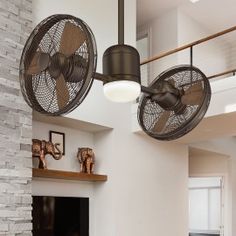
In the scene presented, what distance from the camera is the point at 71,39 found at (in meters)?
1.94

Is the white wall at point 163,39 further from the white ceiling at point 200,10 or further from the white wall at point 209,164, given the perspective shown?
the white wall at point 209,164

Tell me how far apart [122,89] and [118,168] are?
12.1ft

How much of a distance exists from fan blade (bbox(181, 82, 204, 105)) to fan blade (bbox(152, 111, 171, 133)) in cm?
13

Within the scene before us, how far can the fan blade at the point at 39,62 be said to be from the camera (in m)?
2.00

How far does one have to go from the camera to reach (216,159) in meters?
8.55

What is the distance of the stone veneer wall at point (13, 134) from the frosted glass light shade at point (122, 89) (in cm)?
234

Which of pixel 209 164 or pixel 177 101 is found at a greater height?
pixel 177 101

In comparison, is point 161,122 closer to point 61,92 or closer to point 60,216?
point 61,92

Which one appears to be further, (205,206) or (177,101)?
(205,206)

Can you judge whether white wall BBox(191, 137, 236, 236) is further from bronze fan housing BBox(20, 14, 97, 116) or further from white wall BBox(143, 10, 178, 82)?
bronze fan housing BBox(20, 14, 97, 116)

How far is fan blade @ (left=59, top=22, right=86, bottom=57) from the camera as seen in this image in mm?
1918

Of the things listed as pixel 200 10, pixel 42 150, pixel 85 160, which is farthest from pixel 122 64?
pixel 200 10

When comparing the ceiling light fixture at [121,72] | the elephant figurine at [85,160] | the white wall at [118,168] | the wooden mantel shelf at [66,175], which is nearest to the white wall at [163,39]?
the white wall at [118,168]

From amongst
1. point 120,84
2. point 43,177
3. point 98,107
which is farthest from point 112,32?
point 120,84
